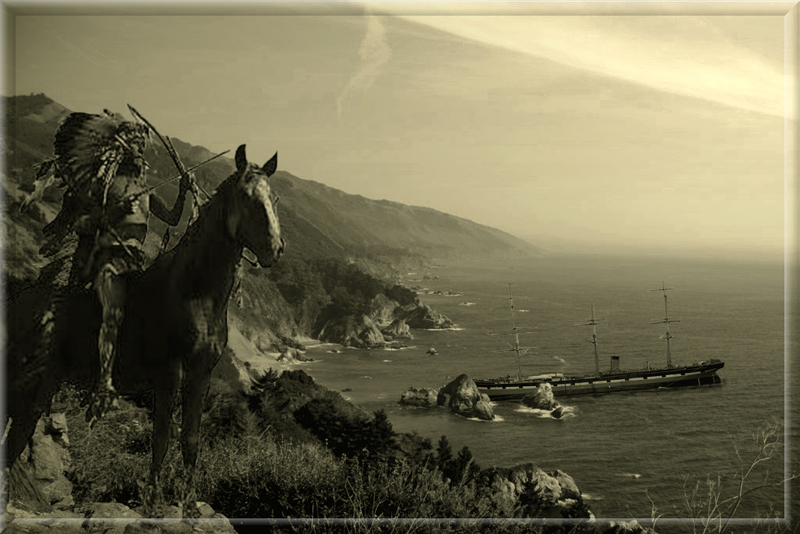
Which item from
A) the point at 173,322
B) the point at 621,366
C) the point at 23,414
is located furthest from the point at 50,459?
the point at 621,366

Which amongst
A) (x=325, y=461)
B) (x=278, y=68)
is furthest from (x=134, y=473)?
(x=278, y=68)

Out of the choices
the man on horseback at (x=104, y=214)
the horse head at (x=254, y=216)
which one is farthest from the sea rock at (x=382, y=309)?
the man on horseback at (x=104, y=214)

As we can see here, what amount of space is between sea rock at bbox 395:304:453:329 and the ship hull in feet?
1.89

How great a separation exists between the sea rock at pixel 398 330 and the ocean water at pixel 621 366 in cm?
8

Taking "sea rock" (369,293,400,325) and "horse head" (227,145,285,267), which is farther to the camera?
"sea rock" (369,293,400,325)

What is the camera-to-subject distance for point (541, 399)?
5078 mm

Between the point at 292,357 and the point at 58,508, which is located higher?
the point at 292,357

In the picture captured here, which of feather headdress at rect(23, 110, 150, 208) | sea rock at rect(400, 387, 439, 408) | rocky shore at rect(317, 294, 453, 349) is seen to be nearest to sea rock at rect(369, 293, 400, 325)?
rocky shore at rect(317, 294, 453, 349)

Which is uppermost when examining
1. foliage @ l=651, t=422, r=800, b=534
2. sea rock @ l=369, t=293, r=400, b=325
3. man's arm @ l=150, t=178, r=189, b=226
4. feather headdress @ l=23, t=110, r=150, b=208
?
feather headdress @ l=23, t=110, r=150, b=208

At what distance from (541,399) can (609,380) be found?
55 centimetres

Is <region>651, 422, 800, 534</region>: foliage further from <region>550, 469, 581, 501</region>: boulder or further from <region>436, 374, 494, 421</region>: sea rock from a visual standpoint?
<region>436, 374, 494, 421</region>: sea rock

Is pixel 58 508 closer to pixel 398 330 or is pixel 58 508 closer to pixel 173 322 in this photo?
pixel 173 322

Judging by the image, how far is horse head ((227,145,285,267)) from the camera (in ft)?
12.6

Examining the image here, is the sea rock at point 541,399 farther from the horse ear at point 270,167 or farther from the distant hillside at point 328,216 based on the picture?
the horse ear at point 270,167
